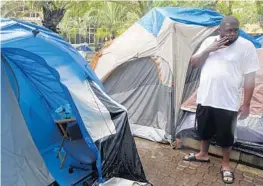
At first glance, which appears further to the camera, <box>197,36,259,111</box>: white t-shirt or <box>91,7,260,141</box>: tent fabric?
<box>91,7,260,141</box>: tent fabric

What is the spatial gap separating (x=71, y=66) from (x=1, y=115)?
83cm

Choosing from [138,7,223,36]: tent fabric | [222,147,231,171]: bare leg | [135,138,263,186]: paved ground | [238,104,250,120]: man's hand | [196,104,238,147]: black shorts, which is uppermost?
[138,7,223,36]: tent fabric

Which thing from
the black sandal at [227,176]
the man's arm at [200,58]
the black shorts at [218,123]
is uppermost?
the man's arm at [200,58]

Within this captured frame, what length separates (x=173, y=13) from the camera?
174 inches

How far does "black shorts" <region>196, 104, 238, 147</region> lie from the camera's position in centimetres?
304

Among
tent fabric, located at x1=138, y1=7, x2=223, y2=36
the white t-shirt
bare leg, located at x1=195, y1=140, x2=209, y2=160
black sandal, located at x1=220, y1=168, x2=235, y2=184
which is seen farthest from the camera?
tent fabric, located at x1=138, y1=7, x2=223, y2=36

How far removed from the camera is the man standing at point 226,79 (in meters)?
2.91

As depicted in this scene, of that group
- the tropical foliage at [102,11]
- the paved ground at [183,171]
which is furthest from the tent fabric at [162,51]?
the tropical foliage at [102,11]

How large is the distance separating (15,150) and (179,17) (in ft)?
9.60

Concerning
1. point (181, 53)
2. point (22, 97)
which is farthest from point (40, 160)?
point (181, 53)

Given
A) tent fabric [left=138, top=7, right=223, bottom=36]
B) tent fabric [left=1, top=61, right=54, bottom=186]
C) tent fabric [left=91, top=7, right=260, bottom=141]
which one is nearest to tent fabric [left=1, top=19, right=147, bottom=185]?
tent fabric [left=1, top=61, right=54, bottom=186]

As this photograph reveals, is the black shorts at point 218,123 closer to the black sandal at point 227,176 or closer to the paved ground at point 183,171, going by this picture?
the black sandal at point 227,176

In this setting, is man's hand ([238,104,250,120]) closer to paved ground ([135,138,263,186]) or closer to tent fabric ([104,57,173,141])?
paved ground ([135,138,263,186])

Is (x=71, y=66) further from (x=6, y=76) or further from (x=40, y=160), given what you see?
(x=40, y=160)
